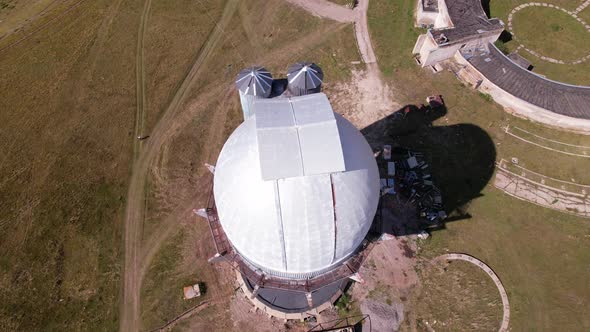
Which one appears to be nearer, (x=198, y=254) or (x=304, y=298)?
(x=304, y=298)

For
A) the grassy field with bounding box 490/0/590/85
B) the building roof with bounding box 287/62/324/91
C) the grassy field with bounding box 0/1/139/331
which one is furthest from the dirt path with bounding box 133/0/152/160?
the grassy field with bounding box 490/0/590/85

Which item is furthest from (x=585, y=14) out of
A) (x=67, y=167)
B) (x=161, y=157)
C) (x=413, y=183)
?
(x=67, y=167)

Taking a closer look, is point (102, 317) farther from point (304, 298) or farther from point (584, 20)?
point (584, 20)

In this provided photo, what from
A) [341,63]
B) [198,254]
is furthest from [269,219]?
[341,63]

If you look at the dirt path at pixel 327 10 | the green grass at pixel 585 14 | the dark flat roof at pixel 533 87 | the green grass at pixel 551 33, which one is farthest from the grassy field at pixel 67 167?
the green grass at pixel 585 14

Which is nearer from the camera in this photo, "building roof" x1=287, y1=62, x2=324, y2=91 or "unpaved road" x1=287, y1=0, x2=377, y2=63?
"building roof" x1=287, y1=62, x2=324, y2=91

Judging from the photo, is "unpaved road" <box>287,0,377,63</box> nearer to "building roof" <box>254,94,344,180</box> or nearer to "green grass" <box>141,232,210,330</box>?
"building roof" <box>254,94,344,180</box>

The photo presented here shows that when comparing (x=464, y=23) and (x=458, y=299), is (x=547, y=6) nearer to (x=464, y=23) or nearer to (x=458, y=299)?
(x=464, y=23)
